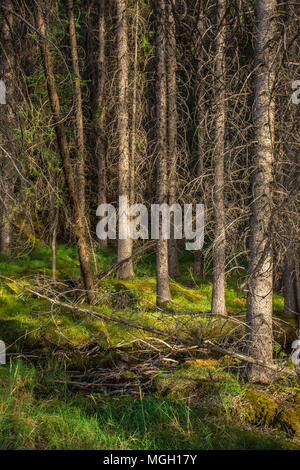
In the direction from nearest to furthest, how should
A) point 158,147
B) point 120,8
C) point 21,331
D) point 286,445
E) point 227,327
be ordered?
1. point 286,445
2. point 21,331
3. point 227,327
4. point 158,147
5. point 120,8

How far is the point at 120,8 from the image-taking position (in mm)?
13219

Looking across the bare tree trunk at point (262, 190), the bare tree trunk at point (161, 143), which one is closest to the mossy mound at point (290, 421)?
the bare tree trunk at point (262, 190)

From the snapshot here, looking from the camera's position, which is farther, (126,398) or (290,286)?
(290,286)

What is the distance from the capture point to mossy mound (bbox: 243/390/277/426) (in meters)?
5.44

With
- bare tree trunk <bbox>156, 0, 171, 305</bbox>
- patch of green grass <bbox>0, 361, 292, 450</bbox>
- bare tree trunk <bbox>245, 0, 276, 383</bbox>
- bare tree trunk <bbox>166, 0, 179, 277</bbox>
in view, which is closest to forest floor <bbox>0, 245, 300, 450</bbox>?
patch of green grass <bbox>0, 361, 292, 450</bbox>

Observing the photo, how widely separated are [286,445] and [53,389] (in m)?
3.47

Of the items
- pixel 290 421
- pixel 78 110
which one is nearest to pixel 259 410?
pixel 290 421

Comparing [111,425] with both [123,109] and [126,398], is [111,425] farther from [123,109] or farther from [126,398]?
[123,109]

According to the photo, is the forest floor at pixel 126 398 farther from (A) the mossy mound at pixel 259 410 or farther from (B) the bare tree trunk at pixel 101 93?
(B) the bare tree trunk at pixel 101 93

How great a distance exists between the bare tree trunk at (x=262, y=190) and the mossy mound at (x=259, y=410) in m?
0.57

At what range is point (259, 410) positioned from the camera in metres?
5.57

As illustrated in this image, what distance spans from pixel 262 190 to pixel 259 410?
327 cm

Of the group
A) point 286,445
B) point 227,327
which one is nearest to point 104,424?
point 286,445
